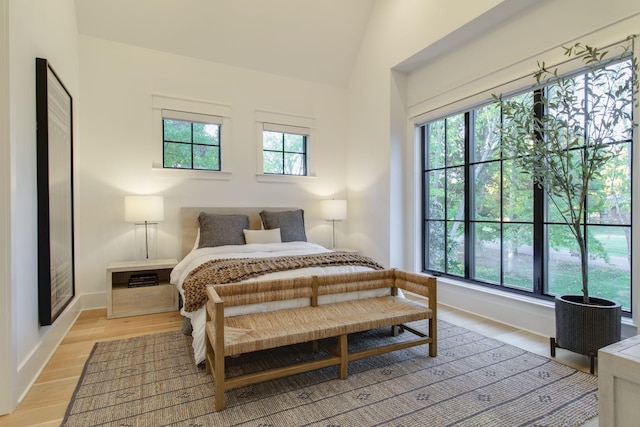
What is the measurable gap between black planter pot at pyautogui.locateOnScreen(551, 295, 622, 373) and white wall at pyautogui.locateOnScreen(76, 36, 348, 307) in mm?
3123

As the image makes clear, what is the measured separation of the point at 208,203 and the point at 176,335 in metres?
1.74

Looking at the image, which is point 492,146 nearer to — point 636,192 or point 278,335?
point 636,192

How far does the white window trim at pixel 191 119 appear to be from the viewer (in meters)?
3.85

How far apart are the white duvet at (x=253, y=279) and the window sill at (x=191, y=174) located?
1040 millimetres

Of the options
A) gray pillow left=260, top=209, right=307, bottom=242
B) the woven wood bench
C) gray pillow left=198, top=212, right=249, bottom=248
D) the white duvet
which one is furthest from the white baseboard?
gray pillow left=260, top=209, right=307, bottom=242

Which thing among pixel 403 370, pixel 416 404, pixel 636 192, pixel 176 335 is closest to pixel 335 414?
pixel 416 404

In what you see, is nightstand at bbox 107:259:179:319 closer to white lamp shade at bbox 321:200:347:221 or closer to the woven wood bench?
the woven wood bench

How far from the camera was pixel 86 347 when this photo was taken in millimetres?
2539

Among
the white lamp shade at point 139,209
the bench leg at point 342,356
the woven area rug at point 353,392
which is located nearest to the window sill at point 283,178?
the white lamp shade at point 139,209

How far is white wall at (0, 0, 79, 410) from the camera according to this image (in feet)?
5.83

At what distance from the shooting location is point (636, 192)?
227 centimetres

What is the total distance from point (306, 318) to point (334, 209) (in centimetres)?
246

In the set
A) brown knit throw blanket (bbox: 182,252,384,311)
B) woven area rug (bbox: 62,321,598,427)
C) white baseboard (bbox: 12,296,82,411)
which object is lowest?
woven area rug (bbox: 62,321,598,427)

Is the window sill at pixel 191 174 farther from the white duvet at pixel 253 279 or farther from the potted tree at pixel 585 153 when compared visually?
the potted tree at pixel 585 153
